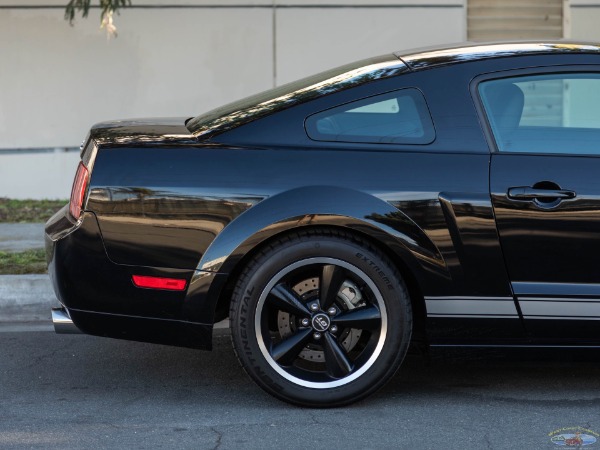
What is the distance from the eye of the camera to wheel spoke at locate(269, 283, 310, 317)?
15.1 ft

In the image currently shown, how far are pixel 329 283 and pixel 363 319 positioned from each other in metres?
0.21

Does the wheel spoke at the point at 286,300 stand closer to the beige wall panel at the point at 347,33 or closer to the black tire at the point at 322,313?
the black tire at the point at 322,313

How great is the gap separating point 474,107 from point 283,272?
1.07 meters

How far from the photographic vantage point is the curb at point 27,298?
6605 mm

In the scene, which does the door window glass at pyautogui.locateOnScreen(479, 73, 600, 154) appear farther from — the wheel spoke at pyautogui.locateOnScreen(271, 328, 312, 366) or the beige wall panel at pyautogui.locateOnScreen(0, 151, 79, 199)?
the beige wall panel at pyautogui.locateOnScreen(0, 151, 79, 199)

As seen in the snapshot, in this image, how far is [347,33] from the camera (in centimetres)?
1029

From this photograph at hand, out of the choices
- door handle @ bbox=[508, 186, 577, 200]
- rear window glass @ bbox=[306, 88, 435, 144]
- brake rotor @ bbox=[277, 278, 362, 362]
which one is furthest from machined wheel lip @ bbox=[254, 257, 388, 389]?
door handle @ bbox=[508, 186, 577, 200]

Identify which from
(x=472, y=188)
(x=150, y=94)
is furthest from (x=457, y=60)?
A: (x=150, y=94)

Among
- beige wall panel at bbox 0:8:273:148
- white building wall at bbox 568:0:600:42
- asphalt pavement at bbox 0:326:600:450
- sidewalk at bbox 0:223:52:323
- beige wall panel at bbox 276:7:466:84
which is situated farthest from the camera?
white building wall at bbox 568:0:600:42

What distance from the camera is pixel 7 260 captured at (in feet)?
23.7

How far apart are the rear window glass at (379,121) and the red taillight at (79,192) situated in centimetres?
99

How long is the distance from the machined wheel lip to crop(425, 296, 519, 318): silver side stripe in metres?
0.21

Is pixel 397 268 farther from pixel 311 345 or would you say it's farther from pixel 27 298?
pixel 27 298

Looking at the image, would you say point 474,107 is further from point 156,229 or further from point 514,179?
point 156,229
